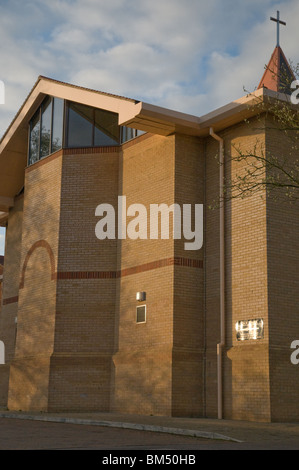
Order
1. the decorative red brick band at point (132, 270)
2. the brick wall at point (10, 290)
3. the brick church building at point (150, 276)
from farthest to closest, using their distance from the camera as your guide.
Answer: the brick wall at point (10, 290) < the decorative red brick band at point (132, 270) < the brick church building at point (150, 276)

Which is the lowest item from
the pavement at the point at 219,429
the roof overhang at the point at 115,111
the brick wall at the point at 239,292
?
the pavement at the point at 219,429

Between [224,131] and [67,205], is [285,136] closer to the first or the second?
[224,131]

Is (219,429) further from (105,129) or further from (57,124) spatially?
(57,124)

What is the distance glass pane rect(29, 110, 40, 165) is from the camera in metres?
21.1

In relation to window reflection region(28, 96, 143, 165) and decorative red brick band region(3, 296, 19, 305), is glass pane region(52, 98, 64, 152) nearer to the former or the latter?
window reflection region(28, 96, 143, 165)

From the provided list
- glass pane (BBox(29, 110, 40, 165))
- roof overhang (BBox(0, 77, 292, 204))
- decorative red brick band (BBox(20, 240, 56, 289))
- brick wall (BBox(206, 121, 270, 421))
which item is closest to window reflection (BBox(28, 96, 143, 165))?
roof overhang (BBox(0, 77, 292, 204))

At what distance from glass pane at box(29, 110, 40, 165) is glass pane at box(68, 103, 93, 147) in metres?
1.96

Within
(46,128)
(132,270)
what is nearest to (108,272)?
(132,270)

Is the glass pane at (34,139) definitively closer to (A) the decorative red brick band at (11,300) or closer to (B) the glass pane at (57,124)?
(B) the glass pane at (57,124)

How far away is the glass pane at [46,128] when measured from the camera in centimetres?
2048

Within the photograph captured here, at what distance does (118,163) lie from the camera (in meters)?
19.0

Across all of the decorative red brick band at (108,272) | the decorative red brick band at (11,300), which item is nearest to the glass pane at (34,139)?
the decorative red brick band at (108,272)

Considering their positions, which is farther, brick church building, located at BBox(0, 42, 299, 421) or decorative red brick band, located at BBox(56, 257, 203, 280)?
decorative red brick band, located at BBox(56, 257, 203, 280)

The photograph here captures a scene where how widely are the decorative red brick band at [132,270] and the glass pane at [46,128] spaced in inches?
170
